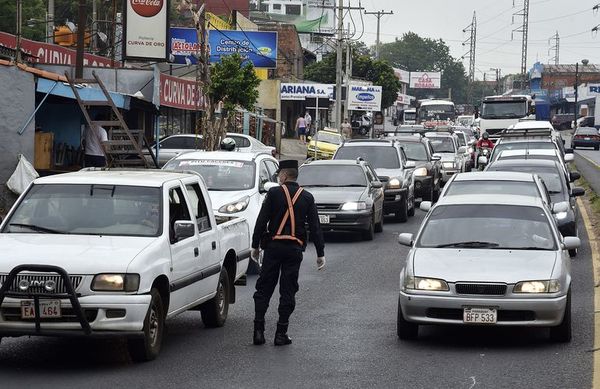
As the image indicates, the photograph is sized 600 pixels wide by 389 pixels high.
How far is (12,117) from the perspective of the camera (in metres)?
23.2

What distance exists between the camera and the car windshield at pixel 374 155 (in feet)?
89.3

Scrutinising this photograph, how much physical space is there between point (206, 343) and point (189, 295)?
0.60 m

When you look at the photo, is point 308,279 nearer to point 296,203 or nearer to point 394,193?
point 296,203

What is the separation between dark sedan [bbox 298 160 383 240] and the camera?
2166cm

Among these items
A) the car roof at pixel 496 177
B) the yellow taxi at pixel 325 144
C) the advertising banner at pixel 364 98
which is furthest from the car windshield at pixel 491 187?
the advertising banner at pixel 364 98

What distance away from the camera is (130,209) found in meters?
10.5

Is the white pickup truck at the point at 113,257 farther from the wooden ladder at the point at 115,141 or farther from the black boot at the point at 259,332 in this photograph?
the wooden ladder at the point at 115,141

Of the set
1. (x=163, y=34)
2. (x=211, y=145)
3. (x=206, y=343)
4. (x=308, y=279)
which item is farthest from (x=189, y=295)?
(x=163, y=34)

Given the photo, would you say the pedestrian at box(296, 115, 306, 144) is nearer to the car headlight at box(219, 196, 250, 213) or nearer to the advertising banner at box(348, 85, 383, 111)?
the advertising banner at box(348, 85, 383, 111)

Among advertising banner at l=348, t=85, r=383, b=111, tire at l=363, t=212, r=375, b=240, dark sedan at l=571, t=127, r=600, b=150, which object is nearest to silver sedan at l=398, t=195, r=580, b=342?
tire at l=363, t=212, r=375, b=240

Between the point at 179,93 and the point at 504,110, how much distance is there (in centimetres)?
2260

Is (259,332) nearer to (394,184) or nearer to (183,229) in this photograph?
(183,229)

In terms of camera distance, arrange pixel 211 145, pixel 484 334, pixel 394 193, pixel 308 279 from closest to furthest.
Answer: pixel 484 334 → pixel 308 279 → pixel 394 193 → pixel 211 145

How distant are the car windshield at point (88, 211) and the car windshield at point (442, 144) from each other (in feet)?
88.6
